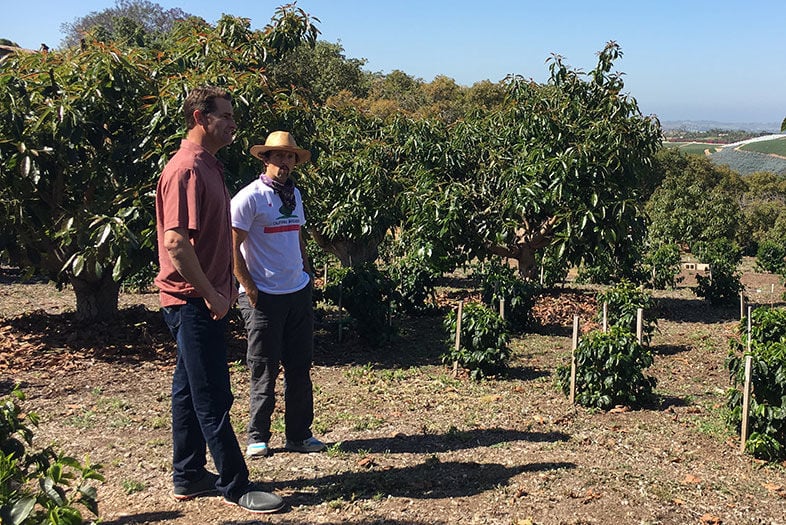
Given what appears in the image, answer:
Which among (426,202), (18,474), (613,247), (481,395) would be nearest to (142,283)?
(426,202)

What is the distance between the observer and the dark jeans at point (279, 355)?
4.36 metres

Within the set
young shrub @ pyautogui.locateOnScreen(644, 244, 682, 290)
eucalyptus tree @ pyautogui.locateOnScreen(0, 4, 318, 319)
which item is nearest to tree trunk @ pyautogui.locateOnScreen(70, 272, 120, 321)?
eucalyptus tree @ pyautogui.locateOnScreen(0, 4, 318, 319)

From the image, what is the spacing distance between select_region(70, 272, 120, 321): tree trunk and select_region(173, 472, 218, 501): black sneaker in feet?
15.7

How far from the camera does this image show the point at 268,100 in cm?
761

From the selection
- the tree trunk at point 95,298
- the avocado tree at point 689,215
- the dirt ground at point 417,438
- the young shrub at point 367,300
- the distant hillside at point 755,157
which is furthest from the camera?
the distant hillside at point 755,157

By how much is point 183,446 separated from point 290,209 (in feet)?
5.12

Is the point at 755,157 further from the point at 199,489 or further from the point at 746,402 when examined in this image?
the point at 199,489

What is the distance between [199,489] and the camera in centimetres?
380

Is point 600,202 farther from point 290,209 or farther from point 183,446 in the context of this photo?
point 183,446

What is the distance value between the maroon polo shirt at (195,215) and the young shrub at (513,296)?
6423 millimetres

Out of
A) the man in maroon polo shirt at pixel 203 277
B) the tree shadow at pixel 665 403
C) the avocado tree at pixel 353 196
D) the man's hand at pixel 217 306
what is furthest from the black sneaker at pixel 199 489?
the avocado tree at pixel 353 196

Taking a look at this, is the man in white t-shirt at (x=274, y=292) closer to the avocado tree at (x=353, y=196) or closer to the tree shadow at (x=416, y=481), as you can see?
the tree shadow at (x=416, y=481)

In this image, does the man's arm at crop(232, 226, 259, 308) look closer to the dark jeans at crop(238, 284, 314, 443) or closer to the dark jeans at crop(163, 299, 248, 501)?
the dark jeans at crop(238, 284, 314, 443)

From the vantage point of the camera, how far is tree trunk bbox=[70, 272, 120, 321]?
8.01m
